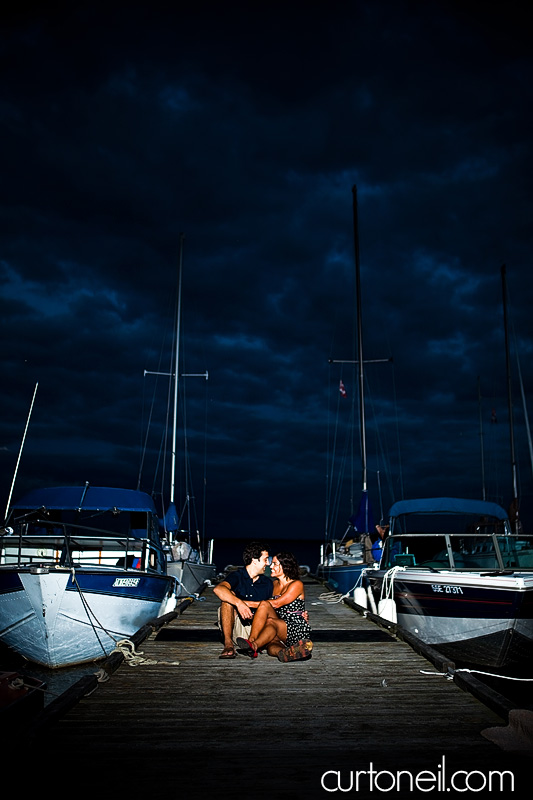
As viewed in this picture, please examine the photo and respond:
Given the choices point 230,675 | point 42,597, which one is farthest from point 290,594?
point 42,597

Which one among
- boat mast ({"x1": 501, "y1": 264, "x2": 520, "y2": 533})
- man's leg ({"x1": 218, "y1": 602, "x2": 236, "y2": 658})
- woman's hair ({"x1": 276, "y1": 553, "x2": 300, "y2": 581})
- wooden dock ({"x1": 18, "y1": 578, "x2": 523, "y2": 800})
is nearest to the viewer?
wooden dock ({"x1": 18, "y1": 578, "x2": 523, "y2": 800})

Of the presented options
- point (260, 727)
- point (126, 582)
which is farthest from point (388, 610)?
point (260, 727)

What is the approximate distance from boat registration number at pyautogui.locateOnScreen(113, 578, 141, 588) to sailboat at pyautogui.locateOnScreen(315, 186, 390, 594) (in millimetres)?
6740

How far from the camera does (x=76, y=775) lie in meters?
4.01

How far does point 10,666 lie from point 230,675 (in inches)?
303

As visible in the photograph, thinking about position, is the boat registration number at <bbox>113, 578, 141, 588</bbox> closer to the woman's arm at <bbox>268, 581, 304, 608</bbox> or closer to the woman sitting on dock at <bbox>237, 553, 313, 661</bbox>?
the woman sitting on dock at <bbox>237, 553, 313, 661</bbox>

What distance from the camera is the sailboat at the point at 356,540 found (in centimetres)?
2025

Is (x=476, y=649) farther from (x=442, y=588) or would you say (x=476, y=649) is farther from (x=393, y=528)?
(x=393, y=528)

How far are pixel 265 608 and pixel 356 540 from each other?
21035 millimetres

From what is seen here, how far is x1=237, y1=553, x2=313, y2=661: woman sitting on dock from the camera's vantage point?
24.8 ft

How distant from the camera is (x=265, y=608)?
7465 mm

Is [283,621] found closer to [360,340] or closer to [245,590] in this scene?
[245,590]

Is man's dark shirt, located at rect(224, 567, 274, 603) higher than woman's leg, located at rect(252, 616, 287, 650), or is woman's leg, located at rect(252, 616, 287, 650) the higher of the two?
man's dark shirt, located at rect(224, 567, 274, 603)

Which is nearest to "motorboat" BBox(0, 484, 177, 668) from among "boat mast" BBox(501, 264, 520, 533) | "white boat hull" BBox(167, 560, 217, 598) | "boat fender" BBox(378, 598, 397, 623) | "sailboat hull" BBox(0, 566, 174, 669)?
"sailboat hull" BBox(0, 566, 174, 669)
